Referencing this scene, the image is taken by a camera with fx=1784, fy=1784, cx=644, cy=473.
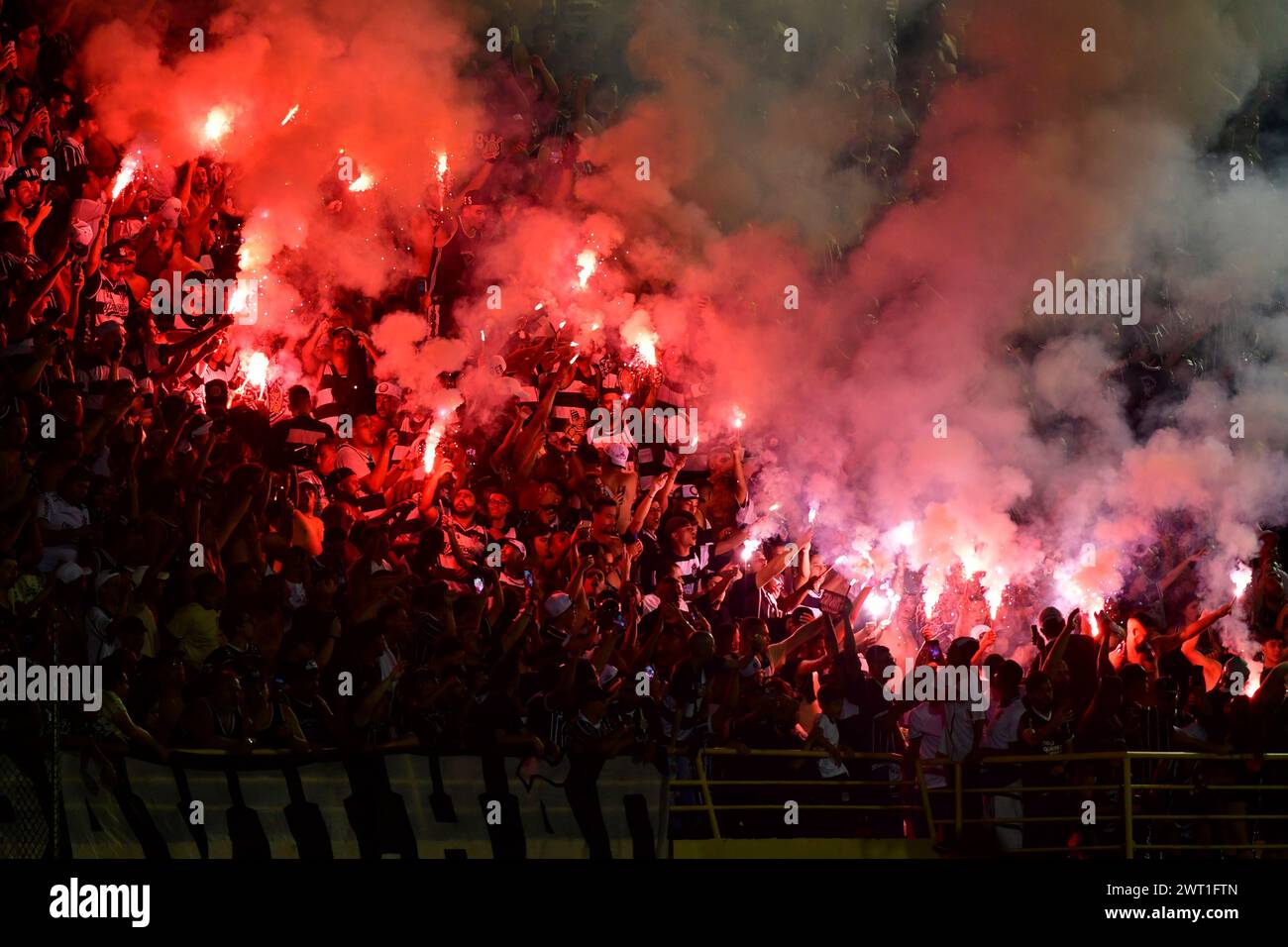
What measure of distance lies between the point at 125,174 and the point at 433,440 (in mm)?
2327

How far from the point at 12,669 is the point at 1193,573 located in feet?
23.8

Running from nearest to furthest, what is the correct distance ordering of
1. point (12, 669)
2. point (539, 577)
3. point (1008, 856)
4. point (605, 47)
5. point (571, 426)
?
point (12, 669) → point (1008, 856) → point (539, 577) → point (571, 426) → point (605, 47)

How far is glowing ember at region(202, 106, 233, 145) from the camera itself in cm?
1120

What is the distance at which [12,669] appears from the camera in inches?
263

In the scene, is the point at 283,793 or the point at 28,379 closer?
the point at 283,793

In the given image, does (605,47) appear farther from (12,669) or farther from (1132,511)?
(12,669)

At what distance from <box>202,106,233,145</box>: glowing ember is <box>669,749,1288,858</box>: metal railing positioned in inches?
216

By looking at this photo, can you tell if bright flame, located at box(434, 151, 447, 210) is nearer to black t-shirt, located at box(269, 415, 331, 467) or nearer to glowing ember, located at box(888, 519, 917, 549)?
black t-shirt, located at box(269, 415, 331, 467)

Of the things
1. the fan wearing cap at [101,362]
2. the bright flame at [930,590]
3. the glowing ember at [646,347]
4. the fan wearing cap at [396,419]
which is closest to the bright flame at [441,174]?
the glowing ember at [646,347]

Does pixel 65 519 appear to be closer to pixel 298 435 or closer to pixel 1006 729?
pixel 298 435

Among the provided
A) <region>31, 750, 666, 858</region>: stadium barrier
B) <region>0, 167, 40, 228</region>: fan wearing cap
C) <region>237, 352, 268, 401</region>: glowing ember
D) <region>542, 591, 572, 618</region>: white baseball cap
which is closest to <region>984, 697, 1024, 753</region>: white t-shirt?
<region>31, 750, 666, 858</region>: stadium barrier

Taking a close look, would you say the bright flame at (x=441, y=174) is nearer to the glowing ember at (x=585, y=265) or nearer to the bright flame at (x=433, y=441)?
the glowing ember at (x=585, y=265)

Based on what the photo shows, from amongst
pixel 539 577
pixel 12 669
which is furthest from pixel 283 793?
pixel 539 577

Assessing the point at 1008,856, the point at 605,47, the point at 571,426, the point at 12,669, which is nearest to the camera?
the point at 12,669
